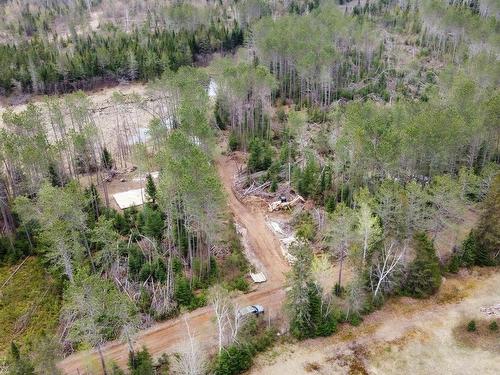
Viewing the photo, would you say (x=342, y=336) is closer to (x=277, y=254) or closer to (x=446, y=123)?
(x=277, y=254)

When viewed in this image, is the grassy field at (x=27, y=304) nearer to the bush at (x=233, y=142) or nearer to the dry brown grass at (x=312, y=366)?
the dry brown grass at (x=312, y=366)

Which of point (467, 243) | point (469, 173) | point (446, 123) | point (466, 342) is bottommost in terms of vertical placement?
point (466, 342)

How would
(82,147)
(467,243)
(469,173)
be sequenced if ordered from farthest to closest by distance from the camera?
(82,147) < (469,173) < (467,243)

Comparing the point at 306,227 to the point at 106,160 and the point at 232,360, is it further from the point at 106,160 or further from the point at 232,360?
the point at 106,160

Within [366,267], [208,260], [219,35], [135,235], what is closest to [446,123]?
[366,267]

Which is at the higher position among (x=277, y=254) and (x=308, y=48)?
(x=308, y=48)

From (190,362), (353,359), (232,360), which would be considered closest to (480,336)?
(353,359)
